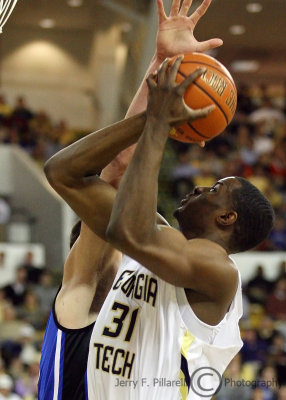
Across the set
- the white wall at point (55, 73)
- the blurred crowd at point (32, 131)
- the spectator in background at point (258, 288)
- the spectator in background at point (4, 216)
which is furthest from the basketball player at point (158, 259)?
the white wall at point (55, 73)

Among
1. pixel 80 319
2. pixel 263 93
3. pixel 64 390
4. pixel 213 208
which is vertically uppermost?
pixel 213 208

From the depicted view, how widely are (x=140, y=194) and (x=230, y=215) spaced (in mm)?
556

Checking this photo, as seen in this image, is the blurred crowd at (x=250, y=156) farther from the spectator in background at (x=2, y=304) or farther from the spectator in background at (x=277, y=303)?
the spectator in background at (x=2, y=304)

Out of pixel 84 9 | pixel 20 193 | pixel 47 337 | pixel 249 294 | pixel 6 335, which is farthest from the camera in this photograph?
pixel 84 9

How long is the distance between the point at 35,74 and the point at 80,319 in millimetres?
17242

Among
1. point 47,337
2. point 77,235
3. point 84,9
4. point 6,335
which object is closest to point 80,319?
point 47,337

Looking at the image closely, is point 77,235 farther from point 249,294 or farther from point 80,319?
point 249,294

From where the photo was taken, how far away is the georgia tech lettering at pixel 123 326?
3309mm

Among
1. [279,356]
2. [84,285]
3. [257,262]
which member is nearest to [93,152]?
[84,285]

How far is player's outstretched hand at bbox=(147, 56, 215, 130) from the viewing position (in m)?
3.01

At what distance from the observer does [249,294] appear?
44.1ft

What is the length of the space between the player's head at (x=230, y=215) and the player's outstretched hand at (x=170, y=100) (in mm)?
479

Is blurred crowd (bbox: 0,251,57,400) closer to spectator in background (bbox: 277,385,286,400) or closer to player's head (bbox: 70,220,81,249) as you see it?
spectator in background (bbox: 277,385,286,400)

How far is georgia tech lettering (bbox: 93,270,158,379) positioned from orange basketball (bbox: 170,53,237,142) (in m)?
0.58
